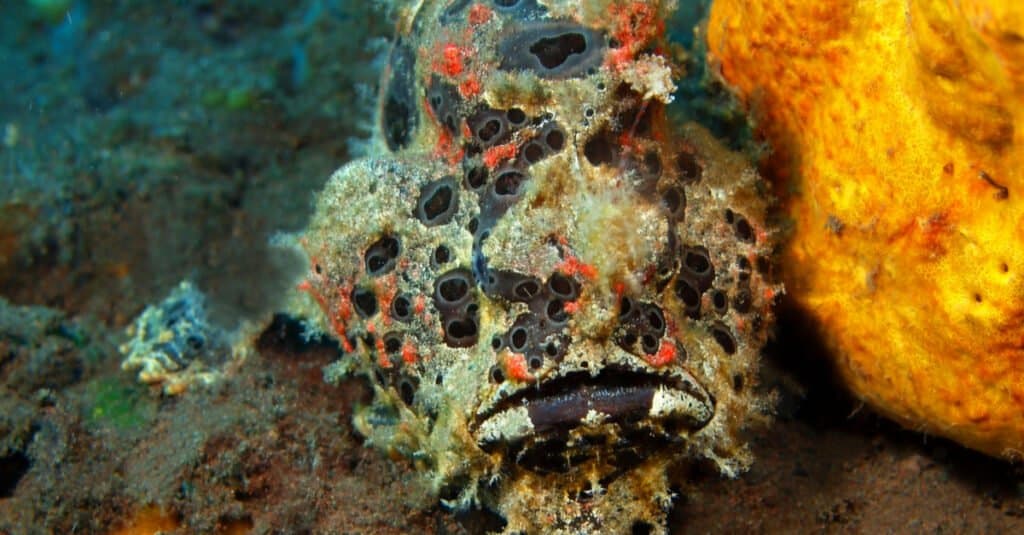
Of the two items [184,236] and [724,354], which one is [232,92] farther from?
[724,354]

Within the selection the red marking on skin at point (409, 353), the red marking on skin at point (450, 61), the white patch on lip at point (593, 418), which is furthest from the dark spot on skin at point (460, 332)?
the red marking on skin at point (450, 61)

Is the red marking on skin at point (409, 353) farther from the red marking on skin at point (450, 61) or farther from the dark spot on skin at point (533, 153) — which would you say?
the red marking on skin at point (450, 61)

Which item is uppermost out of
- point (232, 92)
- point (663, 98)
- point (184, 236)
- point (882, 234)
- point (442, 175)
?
point (663, 98)

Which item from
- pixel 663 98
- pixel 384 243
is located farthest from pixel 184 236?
pixel 663 98

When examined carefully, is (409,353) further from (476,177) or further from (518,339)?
(476,177)

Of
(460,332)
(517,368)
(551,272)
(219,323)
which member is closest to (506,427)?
(517,368)

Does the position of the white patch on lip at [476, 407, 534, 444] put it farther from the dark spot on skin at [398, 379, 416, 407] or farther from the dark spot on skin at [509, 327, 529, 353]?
the dark spot on skin at [398, 379, 416, 407]
